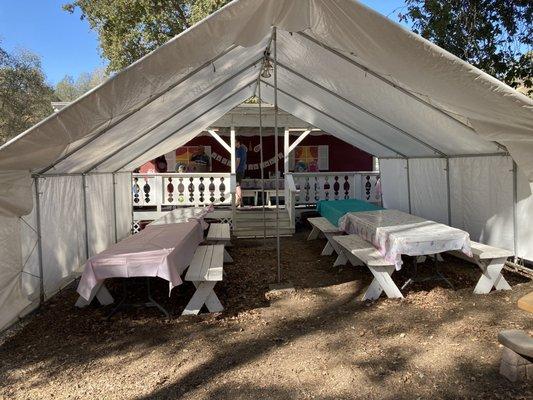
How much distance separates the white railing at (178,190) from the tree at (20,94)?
26.4 metres

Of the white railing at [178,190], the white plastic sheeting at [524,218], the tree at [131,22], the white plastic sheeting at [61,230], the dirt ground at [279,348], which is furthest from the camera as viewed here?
the tree at [131,22]

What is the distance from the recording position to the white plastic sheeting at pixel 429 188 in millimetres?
7855

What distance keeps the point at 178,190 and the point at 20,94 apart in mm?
28960

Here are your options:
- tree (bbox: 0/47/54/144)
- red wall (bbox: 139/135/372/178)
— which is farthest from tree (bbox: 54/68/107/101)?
red wall (bbox: 139/135/372/178)

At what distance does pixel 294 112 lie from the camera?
985cm

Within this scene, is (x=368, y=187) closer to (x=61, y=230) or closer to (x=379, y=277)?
(x=379, y=277)

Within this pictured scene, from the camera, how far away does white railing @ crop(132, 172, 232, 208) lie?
11.4 meters

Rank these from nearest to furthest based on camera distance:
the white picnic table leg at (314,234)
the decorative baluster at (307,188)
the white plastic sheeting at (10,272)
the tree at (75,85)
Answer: the white plastic sheeting at (10,272)
the white picnic table leg at (314,234)
the decorative baluster at (307,188)
the tree at (75,85)

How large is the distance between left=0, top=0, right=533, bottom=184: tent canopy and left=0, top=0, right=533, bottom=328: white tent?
0.02 meters

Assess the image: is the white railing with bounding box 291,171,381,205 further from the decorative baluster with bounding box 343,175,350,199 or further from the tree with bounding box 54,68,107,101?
the tree with bounding box 54,68,107,101

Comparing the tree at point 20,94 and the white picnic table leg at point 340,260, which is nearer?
the white picnic table leg at point 340,260

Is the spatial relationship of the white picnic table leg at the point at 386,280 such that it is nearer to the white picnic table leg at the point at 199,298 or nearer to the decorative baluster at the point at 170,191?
the white picnic table leg at the point at 199,298

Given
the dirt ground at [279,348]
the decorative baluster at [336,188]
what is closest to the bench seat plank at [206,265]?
the dirt ground at [279,348]

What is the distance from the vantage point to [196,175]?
11.5m
